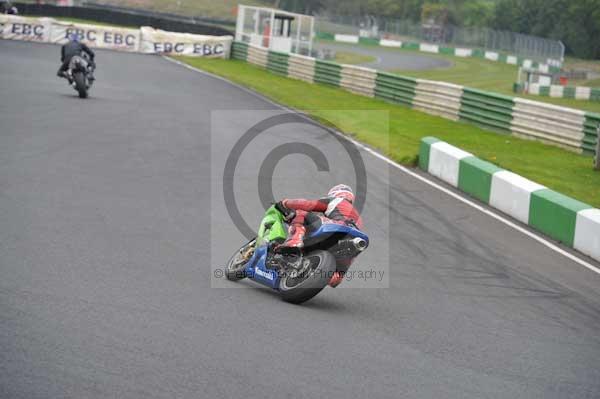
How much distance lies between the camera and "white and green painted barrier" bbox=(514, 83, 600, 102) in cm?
3781

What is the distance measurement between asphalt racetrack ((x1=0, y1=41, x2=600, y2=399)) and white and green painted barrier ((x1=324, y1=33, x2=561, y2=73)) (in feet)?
143

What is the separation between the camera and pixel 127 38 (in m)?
43.9

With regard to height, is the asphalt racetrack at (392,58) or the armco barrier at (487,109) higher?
the asphalt racetrack at (392,58)

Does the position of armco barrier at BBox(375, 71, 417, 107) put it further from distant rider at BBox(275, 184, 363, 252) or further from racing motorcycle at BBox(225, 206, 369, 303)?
A: distant rider at BBox(275, 184, 363, 252)

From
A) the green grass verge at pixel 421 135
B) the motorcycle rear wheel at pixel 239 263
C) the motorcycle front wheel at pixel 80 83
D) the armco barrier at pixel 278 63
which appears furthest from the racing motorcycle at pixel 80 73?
the motorcycle rear wheel at pixel 239 263

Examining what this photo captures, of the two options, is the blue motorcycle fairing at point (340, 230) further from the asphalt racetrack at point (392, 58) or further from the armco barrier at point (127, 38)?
the asphalt racetrack at point (392, 58)

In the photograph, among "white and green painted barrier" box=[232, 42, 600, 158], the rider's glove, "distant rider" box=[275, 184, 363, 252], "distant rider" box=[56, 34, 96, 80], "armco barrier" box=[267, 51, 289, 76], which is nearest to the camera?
"distant rider" box=[275, 184, 363, 252]

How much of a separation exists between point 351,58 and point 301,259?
5242 cm

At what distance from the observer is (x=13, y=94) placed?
22.0 meters

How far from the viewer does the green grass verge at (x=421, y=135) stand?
1727cm

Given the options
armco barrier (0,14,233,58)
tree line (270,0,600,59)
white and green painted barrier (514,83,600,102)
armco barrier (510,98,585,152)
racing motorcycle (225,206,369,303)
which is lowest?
racing motorcycle (225,206,369,303)

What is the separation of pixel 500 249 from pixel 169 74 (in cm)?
2275

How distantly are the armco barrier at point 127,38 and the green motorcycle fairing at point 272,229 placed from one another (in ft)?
→ 116

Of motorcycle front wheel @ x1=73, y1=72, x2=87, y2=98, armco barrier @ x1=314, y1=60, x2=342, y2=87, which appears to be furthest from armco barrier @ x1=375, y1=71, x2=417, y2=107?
motorcycle front wheel @ x1=73, y1=72, x2=87, y2=98
